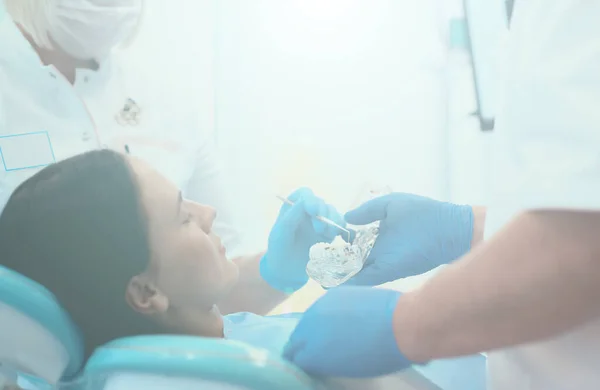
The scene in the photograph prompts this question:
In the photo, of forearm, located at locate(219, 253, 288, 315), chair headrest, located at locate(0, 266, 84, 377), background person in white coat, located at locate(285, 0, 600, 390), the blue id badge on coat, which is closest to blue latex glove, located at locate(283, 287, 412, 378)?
background person in white coat, located at locate(285, 0, 600, 390)

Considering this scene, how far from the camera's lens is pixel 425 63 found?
1415 millimetres

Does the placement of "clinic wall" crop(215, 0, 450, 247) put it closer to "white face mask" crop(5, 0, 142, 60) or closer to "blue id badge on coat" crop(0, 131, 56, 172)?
"white face mask" crop(5, 0, 142, 60)

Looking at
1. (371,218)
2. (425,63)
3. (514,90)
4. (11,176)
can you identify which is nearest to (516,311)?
(514,90)

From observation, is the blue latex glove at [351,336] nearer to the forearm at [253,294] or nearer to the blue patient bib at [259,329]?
the blue patient bib at [259,329]

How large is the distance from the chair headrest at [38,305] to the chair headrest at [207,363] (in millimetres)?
83

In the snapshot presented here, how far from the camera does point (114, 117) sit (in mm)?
1173

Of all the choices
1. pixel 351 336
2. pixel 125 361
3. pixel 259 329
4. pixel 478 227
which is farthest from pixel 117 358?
pixel 478 227

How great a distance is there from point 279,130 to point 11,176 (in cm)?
62

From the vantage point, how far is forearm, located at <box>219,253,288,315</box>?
118 cm

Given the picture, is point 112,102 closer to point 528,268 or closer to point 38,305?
point 38,305

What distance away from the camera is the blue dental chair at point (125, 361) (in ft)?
1.99

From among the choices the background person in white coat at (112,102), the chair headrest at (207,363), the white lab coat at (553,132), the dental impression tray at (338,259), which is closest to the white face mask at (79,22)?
the background person in white coat at (112,102)

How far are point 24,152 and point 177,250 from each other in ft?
1.35

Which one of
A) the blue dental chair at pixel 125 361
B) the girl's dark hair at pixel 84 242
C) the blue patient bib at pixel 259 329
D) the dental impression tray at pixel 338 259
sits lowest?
the blue patient bib at pixel 259 329
